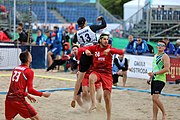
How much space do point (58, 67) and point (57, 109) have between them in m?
9.76

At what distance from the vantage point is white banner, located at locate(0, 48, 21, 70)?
19.3 meters

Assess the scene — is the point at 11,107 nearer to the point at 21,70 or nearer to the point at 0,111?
the point at 21,70

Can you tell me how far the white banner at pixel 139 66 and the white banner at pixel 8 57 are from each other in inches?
184

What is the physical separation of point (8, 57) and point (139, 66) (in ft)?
17.8

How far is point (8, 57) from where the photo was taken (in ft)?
63.9

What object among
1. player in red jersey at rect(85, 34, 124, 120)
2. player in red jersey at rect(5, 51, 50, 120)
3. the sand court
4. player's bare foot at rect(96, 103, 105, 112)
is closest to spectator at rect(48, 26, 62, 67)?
the sand court

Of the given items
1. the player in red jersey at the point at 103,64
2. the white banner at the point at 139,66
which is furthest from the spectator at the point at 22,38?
the player in red jersey at the point at 103,64

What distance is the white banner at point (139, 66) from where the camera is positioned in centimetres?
1750

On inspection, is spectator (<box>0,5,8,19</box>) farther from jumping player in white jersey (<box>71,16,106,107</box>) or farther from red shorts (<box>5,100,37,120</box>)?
red shorts (<box>5,100,37,120</box>)

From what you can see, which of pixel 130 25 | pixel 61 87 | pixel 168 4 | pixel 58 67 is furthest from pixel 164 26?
pixel 61 87

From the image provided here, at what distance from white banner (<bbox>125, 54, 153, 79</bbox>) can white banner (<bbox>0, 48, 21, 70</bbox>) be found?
4.67 metres

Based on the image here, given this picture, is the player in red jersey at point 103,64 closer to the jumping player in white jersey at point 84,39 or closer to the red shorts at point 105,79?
the red shorts at point 105,79

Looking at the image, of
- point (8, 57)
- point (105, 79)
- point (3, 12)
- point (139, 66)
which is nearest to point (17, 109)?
point (105, 79)

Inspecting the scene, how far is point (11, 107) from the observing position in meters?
7.54
